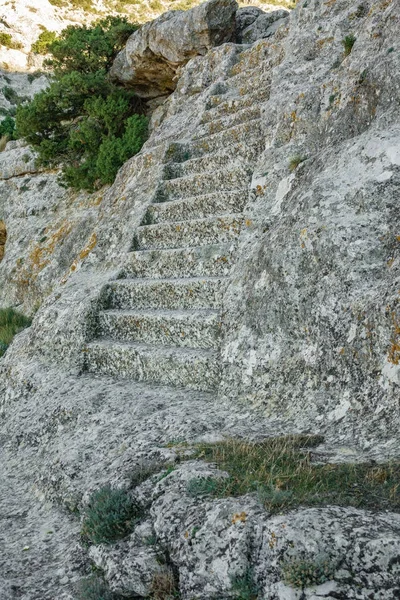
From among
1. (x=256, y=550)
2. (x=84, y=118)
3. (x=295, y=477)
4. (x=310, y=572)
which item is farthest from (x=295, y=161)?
(x=84, y=118)

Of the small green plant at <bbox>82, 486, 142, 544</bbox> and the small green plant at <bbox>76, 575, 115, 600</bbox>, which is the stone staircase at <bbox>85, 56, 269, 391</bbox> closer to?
the small green plant at <bbox>82, 486, 142, 544</bbox>

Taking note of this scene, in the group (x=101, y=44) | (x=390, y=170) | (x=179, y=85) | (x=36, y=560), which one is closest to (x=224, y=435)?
(x=36, y=560)

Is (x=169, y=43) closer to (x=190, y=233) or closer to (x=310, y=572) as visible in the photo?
(x=190, y=233)

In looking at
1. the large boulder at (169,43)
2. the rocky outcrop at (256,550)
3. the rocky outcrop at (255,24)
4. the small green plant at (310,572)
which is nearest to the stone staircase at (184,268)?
the rocky outcrop at (256,550)

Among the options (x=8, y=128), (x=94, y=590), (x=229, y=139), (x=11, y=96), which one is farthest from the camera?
(x=11, y=96)

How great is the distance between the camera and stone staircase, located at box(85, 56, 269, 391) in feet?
18.9

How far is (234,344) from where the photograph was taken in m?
5.17

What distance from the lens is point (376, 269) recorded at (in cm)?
429

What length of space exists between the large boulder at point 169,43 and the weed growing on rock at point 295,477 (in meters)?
13.5

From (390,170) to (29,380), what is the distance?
5359 millimetres

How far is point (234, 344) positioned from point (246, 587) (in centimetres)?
283

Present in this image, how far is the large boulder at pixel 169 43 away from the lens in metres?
13.9

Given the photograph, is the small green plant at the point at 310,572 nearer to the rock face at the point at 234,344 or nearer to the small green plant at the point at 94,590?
the rock face at the point at 234,344

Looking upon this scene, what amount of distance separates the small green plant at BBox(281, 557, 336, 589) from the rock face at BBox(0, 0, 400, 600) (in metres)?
0.02
